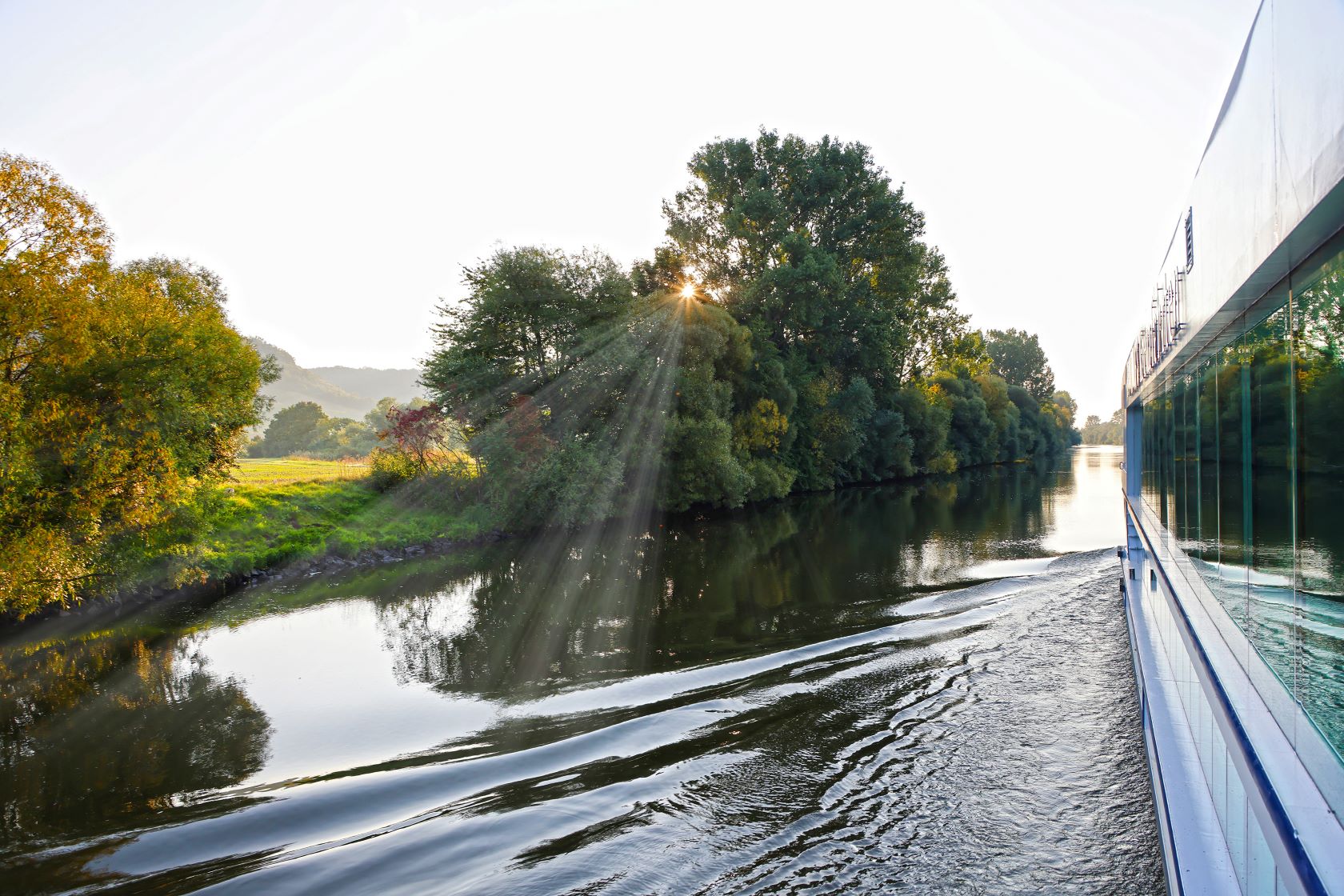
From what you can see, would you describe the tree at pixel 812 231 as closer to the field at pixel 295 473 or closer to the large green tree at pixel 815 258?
the large green tree at pixel 815 258

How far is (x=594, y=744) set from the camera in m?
7.51

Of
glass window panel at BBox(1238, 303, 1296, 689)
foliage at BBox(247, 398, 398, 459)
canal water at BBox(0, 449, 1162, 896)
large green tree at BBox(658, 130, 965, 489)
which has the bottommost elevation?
canal water at BBox(0, 449, 1162, 896)

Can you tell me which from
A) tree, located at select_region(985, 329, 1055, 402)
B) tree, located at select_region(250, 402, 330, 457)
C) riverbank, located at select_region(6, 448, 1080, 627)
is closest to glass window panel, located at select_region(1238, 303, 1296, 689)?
riverbank, located at select_region(6, 448, 1080, 627)

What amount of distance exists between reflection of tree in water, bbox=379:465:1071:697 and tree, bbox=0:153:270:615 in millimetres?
4707

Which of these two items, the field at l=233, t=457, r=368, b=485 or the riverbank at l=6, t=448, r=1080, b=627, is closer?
the riverbank at l=6, t=448, r=1080, b=627

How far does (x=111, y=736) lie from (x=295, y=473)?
2074cm

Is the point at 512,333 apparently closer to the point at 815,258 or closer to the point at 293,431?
the point at 815,258

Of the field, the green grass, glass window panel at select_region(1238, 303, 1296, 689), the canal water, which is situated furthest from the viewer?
the field

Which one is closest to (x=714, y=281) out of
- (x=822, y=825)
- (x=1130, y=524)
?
(x=1130, y=524)

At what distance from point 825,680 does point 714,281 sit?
31552 millimetres

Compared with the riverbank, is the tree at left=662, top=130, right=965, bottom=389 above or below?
above

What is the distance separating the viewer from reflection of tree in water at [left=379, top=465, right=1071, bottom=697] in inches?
429

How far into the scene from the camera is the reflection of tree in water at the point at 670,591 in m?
10.9

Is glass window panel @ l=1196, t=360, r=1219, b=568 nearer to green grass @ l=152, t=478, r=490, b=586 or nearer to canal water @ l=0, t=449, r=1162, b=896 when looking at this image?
canal water @ l=0, t=449, r=1162, b=896
